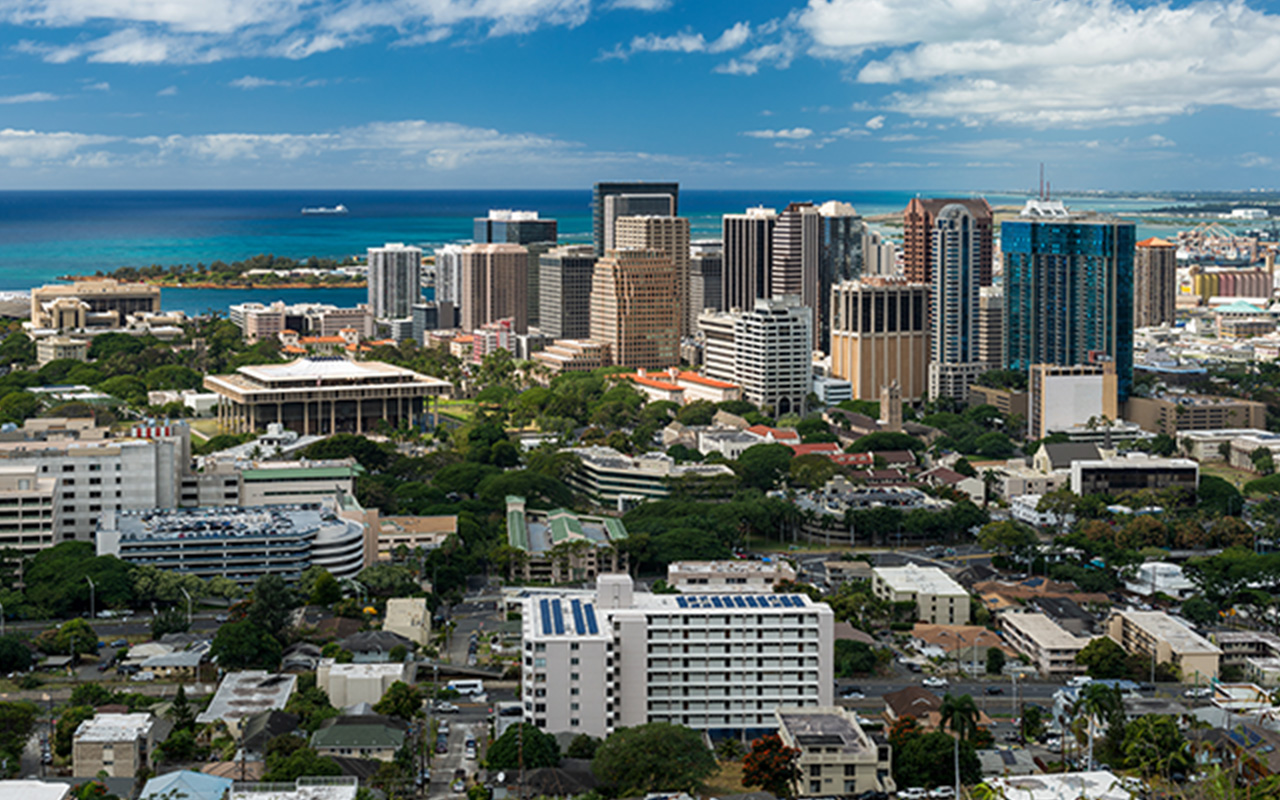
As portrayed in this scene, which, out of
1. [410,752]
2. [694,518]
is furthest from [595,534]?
[410,752]

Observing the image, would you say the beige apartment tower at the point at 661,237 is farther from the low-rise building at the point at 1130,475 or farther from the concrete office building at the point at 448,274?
the low-rise building at the point at 1130,475

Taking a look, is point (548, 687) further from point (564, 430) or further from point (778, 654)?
point (564, 430)

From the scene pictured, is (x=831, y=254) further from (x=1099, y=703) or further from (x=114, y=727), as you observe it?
(x=114, y=727)

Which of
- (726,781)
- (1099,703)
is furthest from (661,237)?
(726,781)

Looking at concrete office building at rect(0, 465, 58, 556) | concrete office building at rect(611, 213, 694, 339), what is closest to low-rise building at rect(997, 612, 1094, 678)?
concrete office building at rect(0, 465, 58, 556)

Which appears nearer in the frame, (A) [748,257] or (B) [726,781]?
(B) [726,781]

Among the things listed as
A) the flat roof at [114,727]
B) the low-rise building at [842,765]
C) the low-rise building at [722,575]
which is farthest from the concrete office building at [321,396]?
the low-rise building at [842,765]
